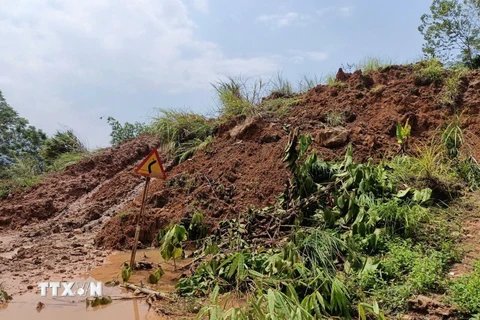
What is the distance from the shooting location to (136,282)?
375 centimetres

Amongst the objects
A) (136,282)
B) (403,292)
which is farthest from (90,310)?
(403,292)

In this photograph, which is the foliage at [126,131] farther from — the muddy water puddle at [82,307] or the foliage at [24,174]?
the muddy water puddle at [82,307]

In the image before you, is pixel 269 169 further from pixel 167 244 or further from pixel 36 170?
pixel 36 170

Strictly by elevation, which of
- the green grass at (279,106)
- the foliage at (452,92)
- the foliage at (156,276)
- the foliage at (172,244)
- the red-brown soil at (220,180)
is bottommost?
the foliage at (156,276)

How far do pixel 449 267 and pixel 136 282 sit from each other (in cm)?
280

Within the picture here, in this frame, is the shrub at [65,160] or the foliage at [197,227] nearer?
the foliage at [197,227]

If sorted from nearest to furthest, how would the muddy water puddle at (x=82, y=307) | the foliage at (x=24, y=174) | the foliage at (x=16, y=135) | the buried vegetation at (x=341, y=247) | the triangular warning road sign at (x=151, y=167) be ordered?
1. the buried vegetation at (x=341, y=247)
2. the muddy water puddle at (x=82, y=307)
3. the triangular warning road sign at (x=151, y=167)
4. the foliage at (x=24, y=174)
5. the foliage at (x=16, y=135)

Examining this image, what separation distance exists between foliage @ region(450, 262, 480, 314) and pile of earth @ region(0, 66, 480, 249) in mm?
2565

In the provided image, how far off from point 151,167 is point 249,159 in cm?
234

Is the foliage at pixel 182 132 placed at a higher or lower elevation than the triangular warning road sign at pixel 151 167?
higher

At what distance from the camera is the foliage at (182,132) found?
25.0 feet

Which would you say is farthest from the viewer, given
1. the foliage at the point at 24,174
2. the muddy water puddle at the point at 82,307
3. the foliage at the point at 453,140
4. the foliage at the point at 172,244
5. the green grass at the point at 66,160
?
the green grass at the point at 66,160

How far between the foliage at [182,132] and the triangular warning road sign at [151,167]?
10.4 feet

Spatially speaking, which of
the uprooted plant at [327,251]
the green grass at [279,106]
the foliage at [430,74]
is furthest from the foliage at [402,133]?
the green grass at [279,106]
